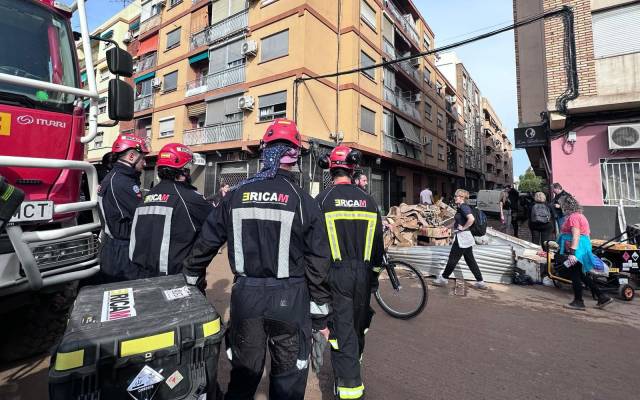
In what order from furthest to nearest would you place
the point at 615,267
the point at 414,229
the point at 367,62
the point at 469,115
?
the point at 469,115 < the point at 367,62 < the point at 414,229 < the point at 615,267

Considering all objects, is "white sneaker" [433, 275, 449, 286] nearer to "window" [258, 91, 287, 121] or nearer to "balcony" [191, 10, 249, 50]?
"window" [258, 91, 287, 121]

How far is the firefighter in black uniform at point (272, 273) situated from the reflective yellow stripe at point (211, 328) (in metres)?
0.38

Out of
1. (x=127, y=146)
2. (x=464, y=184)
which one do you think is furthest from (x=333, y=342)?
(x=464, y=184)

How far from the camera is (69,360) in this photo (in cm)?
128

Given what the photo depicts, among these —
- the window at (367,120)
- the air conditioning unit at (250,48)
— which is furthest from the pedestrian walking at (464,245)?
the air conditioning unit at (250,48)

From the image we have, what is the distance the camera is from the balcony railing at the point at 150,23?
22266mm

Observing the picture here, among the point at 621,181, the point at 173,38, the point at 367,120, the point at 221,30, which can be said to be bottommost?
the point at 621,181

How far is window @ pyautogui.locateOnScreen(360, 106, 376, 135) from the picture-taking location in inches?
700

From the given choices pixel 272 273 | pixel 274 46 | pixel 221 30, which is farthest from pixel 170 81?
pixel 272 273

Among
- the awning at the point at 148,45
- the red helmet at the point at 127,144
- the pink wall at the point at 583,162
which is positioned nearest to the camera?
the red helmet at the point at 127,144

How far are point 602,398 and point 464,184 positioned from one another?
116 ft

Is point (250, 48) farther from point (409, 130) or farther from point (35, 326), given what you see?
point (35, 326)

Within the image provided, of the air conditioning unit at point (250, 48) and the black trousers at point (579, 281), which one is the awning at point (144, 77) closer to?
the air conditioning unit at point (250, 48)

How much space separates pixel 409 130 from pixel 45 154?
2158cm
